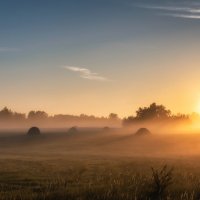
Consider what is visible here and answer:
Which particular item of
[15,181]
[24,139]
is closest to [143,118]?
[24,139]

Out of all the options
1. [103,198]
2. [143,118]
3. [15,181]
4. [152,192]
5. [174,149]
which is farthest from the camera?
[143,118]

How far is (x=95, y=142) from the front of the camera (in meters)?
112

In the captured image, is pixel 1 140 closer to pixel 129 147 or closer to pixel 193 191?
pixel 129 147

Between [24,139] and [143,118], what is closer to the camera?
[24,139]

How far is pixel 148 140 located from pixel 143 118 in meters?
80.2

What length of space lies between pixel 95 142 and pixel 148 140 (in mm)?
12879

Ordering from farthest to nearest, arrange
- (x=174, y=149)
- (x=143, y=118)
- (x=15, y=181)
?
1. (x=143, y=118)
2. (x=174, y=149)
3. (x=15, y=181)

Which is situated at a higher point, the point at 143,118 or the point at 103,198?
the point at 143,118

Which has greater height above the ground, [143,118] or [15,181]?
[143,118]

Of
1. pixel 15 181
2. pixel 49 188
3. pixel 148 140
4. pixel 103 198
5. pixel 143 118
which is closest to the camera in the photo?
pixel 103 198

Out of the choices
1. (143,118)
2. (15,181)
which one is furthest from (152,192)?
(143,118)

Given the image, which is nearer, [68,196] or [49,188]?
[68,196]

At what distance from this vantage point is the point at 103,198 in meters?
20.9

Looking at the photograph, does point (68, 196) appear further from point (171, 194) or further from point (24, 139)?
point (24, 139)
